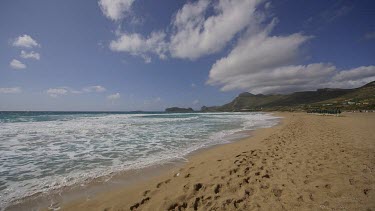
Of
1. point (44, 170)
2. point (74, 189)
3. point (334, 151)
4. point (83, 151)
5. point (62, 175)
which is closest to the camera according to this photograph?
point (74, 189)

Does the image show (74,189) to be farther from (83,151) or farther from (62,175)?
(83,151)

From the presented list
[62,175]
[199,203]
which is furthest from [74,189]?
[199,203]

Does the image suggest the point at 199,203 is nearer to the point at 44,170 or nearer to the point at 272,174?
the point at 272,174

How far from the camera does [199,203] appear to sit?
12.9ft

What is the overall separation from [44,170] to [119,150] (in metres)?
3.38

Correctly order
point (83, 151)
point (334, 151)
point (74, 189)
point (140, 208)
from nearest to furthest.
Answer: point (140, 208)
point (74, 189)
point (334, 151)
point (83, 151)

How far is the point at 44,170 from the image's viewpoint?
651 centimetres

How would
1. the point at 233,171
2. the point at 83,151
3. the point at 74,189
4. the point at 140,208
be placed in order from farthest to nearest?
the point at 83,151
the point at 233,171
the point at 74,189
the point at 140,208

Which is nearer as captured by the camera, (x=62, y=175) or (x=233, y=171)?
(x=233, y=171)

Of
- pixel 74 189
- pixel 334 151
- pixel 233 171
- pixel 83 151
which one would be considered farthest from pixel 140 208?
pixel 334 151

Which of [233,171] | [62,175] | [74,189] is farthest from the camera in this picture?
[62,175]

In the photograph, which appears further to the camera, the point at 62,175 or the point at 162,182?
the point at 62,175

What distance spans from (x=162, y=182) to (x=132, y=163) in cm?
251

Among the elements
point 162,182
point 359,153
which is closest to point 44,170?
point 162,182
